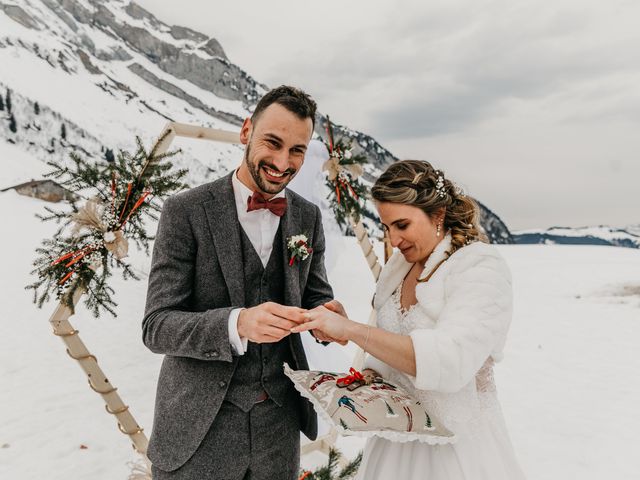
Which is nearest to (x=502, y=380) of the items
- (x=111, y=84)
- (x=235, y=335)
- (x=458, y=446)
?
(x=458, y=446)

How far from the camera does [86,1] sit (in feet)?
285

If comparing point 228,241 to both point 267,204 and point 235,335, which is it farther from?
point 235,335

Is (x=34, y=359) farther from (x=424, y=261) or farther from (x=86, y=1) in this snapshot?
(x=86, y=1)

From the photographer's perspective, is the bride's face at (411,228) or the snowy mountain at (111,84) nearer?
the bride's face at (411,228)

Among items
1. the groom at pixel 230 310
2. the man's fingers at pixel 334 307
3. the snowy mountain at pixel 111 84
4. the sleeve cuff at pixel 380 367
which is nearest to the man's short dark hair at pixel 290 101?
the groom at pixel 230 310

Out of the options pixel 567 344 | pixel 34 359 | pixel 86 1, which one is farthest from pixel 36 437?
pixel 86 1

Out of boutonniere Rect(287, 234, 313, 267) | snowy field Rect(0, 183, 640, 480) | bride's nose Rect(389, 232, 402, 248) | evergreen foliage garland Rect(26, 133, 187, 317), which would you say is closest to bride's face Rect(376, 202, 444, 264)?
bride's nose Rect(389, 232, 402, 248)

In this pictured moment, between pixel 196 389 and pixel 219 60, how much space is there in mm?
111832

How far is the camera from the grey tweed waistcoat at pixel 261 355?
1768mm

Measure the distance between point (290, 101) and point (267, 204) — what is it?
1.46 ft

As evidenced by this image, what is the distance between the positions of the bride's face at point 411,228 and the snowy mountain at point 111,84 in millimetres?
1736

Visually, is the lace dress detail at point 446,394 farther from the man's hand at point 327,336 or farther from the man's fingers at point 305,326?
the man's fingers at point 305,326

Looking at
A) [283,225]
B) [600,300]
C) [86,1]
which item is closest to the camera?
[283,225]

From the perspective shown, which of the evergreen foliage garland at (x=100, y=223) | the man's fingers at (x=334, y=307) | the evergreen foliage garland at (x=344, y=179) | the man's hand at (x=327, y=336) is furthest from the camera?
the evergreen foliage garland at (x=344, y=179)
